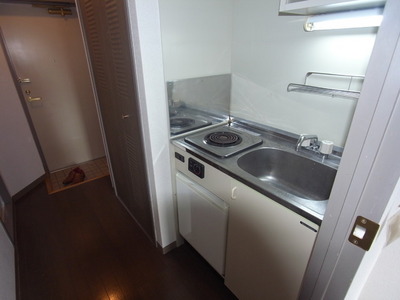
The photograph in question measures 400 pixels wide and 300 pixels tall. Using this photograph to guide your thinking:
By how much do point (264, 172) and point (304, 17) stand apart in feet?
2.90

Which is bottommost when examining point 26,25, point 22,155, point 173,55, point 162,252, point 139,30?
point 162,252

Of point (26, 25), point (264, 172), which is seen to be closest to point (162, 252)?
point (264, 172)

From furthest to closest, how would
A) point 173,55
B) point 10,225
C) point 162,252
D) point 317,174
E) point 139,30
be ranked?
point 10,225 → point 162,252 → point 173,55 → point 317,174 → point 139,30

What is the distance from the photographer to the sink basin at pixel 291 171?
3.89ft

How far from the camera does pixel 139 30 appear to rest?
1099 mm

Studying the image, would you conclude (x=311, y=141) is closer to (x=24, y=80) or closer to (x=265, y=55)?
(x=265, y=55)

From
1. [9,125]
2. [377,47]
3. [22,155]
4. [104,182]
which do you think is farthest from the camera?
[104,182]

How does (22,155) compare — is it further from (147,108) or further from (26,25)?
(147,108)

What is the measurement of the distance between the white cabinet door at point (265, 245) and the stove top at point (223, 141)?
0.25m

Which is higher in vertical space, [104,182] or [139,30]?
[139,30]

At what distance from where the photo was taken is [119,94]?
1.48 meters

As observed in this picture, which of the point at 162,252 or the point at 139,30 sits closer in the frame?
the point at 139,30

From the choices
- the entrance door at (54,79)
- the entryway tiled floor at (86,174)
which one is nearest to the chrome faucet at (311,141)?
the entryway tiled floor at (86,174)

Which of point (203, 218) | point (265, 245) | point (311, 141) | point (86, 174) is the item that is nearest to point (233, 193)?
point (265, 245)
